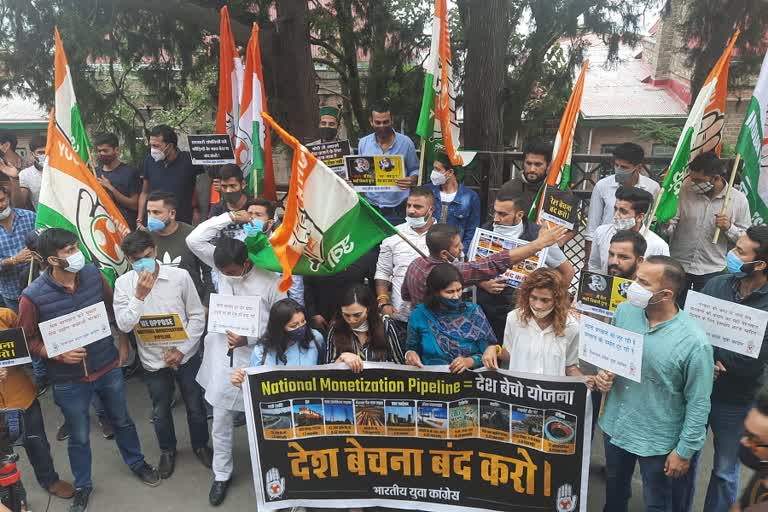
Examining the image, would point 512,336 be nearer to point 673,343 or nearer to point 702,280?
point 673,343

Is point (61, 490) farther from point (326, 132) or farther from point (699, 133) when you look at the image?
point (699, 133)

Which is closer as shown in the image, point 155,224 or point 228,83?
point 155,224

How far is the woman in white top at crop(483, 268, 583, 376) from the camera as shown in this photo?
3.46m

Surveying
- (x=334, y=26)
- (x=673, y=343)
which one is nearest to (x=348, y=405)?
(x=673, y=343)

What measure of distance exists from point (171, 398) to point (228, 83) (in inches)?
134

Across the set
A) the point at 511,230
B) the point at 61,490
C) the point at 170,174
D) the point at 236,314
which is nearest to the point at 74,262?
the point at 236,314

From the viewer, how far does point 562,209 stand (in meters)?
4.32

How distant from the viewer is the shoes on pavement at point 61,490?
4297 mm

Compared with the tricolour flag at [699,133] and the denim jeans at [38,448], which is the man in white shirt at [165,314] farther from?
the tricolour flag at [699,133]

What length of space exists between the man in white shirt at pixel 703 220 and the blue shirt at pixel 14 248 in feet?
17.9

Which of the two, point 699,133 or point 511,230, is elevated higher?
point 699,133

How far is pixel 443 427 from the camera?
370cm

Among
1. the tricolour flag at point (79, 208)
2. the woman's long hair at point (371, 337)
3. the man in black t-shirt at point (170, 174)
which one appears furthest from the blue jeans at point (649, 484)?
the man in black t-shirt at point (170, 174)

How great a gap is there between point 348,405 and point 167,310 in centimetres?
146
